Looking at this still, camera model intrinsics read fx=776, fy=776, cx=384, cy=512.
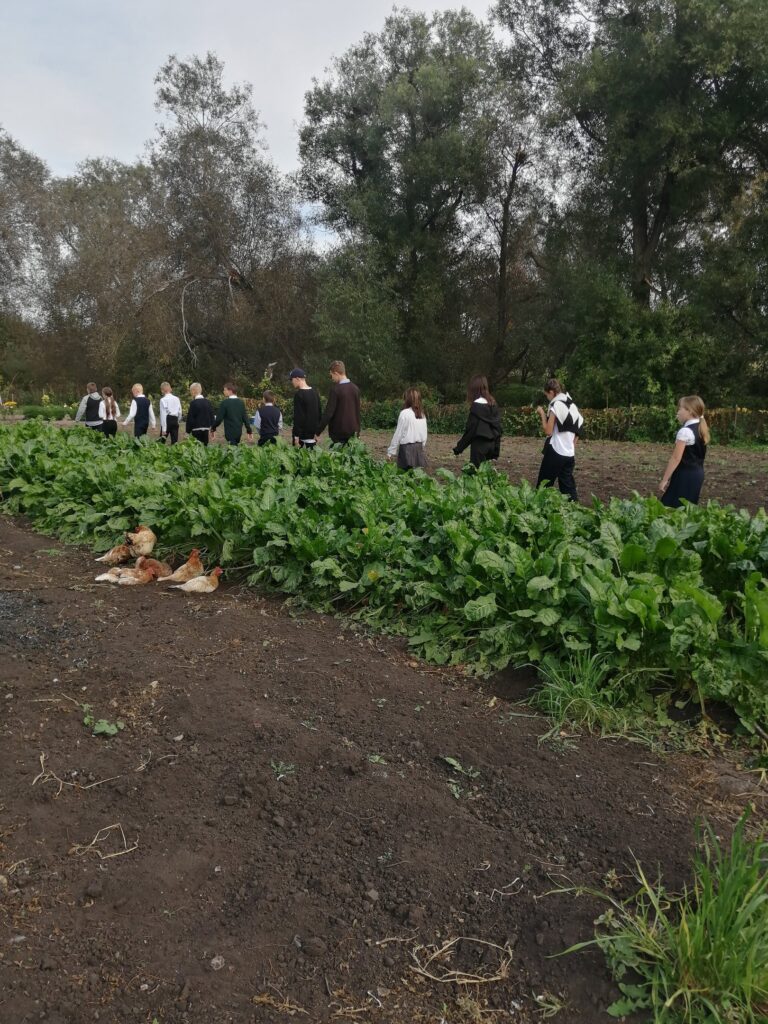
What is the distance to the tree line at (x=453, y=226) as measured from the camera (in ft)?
65.2

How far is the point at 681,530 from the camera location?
443cm

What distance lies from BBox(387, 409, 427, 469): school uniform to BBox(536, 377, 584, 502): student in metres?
1.32

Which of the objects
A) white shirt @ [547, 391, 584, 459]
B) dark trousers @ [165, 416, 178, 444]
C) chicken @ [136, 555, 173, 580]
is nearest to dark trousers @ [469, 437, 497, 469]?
white shirt @ [547, 391, 584, 459]

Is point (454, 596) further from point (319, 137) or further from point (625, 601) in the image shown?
point (319, 137)

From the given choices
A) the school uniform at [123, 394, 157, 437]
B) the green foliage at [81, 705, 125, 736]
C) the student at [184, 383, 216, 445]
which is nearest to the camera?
the green foliage at [81, 705, 125, 736]

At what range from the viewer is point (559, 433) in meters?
7.60

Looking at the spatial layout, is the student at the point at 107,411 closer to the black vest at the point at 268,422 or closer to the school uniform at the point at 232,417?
the school uniform at the point at 232,417

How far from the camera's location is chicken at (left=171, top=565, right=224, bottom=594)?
17.9 ft

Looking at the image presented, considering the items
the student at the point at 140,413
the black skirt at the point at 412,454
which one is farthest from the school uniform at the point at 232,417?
the black skirt at the point at 412,454

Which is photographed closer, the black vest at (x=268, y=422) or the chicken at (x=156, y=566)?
the chicken at (x=156, y=566)

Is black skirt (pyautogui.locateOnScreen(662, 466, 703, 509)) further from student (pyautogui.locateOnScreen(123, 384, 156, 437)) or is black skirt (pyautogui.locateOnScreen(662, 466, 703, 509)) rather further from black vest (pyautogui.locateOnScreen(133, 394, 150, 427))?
black vest (pyautogui.locateOnScreen(133, 394, 150, 427))

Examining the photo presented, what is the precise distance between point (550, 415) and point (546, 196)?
20805 millimetres

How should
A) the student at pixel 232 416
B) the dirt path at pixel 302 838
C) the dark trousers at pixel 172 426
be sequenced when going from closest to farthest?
the dirt path at pixel 302 838
the student at pixel 232 416
the dark trousers at pixel 172 426

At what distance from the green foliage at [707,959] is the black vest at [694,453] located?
4535mm
